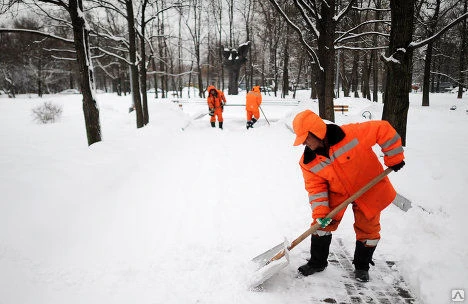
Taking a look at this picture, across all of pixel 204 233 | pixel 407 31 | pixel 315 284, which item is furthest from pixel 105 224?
pixel 407 31

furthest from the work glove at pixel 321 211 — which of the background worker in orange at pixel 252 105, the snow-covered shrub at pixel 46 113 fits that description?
the snow-covered shrub at pixel 46 113

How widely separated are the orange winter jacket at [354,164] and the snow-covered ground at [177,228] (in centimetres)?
88

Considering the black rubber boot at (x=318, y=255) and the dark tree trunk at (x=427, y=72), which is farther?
the dark tree trunk at (x=427, y=72)

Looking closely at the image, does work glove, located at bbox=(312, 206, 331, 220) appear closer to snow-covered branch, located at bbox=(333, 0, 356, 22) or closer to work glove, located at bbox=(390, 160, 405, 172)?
work glove, located at bbox=(390, 160, 405, 172)

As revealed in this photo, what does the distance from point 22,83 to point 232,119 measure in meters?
38.1

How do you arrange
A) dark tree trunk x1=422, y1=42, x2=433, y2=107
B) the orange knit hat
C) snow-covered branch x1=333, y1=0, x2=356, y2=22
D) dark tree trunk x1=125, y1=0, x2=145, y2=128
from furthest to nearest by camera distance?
1. dark tree trunk x1=422, y1=42, x2=433, y2=107
2. dark tree trunk x1=125, y1=0, x2=145, y2=128
3. snow-covered branch x1=333, y1=0, x2=356, y2=22
4. the orange knit hat

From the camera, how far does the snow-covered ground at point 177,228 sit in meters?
2.95

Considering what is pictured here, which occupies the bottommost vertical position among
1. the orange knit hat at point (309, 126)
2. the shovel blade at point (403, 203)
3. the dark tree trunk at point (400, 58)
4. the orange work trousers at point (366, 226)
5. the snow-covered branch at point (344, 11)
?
the shovel blade at point (403, 203)

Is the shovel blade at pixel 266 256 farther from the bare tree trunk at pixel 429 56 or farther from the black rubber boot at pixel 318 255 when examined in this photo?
the bare tree trunk at pixel 429 56

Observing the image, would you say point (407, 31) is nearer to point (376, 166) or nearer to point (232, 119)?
point (376, 166)

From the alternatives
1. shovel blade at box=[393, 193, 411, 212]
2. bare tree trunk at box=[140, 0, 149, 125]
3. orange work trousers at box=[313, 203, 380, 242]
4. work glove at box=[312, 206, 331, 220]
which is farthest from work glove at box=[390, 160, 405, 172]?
bare tree trunk at box=[140, 0, 149, 125]

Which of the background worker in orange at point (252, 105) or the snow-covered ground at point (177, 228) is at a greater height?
the background worker in orange at point (252, 105)

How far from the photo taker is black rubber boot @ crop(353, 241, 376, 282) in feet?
9.66

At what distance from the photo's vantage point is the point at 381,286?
2.93 metres
